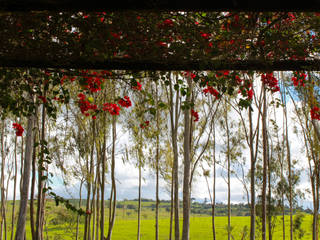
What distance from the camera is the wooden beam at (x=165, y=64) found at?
7.25ft

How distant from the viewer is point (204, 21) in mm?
2066

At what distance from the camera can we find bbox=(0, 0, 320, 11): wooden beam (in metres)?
1.27

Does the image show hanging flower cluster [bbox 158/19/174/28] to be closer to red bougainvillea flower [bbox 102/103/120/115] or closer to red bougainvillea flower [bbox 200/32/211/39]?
red bougainvillea flower [bbox 200/32/211/39]

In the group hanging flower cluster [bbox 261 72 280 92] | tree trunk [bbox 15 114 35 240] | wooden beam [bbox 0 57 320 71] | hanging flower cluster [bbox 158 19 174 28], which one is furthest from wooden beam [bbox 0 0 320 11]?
tree trunk [bbox 15 114 35 240]

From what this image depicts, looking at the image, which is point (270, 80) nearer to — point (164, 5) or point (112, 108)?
point (112, 108)

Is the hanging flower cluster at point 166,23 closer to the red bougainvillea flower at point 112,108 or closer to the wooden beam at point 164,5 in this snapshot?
the wooden beam at point 164,5

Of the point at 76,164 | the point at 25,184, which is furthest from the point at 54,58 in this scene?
the point at 76,164

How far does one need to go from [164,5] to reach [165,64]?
952 mm

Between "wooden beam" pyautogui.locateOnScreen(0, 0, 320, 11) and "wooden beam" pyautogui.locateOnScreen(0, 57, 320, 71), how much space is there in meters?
0.87

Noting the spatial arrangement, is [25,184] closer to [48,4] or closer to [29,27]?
[29,27]

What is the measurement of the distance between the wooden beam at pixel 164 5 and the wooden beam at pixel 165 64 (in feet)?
2.86

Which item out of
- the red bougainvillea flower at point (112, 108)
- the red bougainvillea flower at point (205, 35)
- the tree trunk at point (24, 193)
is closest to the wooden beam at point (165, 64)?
the red bougainvillea flower at point (205, 35)

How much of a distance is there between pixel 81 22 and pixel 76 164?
6.38m

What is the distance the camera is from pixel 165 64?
2.24m
